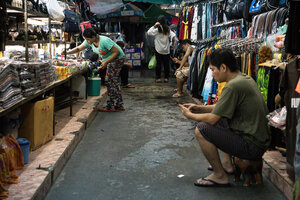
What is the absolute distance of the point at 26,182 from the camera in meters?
3.38

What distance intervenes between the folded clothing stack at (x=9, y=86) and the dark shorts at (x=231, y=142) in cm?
190

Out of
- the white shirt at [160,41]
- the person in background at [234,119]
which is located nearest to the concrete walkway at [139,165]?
the person in background at [234,119]

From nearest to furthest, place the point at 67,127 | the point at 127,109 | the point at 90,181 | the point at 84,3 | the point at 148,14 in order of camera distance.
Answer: the point at 90,181
the point at 67,127
the point at 127,109
the point at 84,3
the point at 148,14

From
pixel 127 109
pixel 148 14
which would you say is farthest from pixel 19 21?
pixel 148 14

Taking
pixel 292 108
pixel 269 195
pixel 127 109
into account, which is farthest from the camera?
pixel 127 109

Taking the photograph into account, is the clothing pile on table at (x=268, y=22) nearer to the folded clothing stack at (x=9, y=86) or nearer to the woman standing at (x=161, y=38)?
the folded clothing stack at (x=9, y=86)

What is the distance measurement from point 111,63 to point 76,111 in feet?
3.87

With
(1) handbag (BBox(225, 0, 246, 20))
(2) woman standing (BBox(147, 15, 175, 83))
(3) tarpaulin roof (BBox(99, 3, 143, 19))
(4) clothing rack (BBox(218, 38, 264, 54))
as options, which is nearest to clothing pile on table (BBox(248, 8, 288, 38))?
(4) clothing rack (BBox(218, 38, 264, 54))

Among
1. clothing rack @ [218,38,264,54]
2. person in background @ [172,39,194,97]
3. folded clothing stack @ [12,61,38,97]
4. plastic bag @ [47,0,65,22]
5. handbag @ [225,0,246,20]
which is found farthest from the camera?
person in background @ [172,39,194,97]

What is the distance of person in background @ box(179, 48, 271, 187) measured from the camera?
135 inches

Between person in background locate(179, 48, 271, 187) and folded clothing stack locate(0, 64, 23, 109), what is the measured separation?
1733 millimetres

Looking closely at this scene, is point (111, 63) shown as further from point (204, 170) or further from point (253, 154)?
point (253, 154)

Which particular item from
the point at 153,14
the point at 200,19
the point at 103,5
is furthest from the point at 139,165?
the point at 153,14

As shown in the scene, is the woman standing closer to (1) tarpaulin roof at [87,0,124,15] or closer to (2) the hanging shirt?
(2) the hanging shirt
